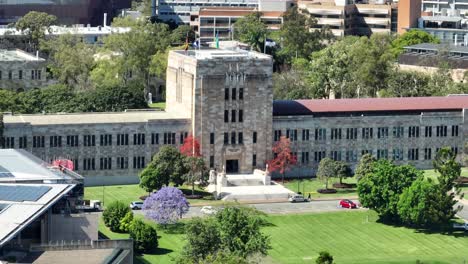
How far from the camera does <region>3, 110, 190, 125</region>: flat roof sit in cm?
15125

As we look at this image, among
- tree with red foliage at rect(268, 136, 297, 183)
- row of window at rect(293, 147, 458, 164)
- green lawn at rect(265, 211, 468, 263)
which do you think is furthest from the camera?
row of window at rect(293, 147, 458, 164)

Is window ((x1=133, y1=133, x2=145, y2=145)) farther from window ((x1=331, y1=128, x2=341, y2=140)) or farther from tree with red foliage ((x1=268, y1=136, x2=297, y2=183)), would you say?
window ((x1=331, y1=128, x2=341, y2=140))

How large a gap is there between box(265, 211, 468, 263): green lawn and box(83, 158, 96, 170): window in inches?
837

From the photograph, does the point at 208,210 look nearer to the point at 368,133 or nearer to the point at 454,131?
the point at 368,133

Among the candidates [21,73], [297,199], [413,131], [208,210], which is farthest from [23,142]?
[21,73]

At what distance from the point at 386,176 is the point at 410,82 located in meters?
54.9

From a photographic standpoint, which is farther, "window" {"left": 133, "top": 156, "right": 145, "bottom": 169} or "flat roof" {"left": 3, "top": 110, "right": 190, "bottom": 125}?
"window" {"left": 133, "top": 156, "right": 145, "bottom": 169}

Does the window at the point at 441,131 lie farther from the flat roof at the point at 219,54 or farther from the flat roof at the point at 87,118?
the flat roof at the point at 87,118

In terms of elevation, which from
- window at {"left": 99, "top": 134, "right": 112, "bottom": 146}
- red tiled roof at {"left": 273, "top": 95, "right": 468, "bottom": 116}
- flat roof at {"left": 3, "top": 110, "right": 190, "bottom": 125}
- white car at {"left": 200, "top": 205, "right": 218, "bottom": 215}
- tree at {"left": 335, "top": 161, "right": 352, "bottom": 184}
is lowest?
white car at {"left": 200, "top": 205, "right": 218, "bottom": 215}

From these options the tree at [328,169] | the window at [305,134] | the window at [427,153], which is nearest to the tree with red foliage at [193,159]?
the tree at [328,169]

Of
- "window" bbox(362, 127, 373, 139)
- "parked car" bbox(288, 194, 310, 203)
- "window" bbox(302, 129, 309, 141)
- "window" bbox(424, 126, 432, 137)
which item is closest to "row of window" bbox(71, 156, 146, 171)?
"parked car" bbox(288, 194, 310, 203)

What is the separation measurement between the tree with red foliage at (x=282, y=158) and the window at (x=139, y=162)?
11.9 m

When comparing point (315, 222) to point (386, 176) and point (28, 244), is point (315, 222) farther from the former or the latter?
point (28, 244)

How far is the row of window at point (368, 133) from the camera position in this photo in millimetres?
158250
